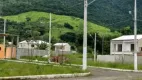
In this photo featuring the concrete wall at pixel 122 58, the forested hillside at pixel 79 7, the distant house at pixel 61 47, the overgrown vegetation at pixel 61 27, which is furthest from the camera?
the overgrown vegetation at pixel 61 27

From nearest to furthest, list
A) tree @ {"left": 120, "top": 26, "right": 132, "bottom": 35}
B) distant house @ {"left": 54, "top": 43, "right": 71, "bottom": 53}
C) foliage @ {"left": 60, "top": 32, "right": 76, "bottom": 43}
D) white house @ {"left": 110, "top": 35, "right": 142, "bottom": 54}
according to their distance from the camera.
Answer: white house @ {"left": 110, "top": 35, "right": 142, "bottom": 54}
distant house @ {"left": 54, "top": 43, "right": 71, "bottom": 53}
tree @ {"left": 120, "top": 26, "right": 132, "bottom": 35}
foliage @ {"left": 60, "top": 32, "right": 76, "bottom": 43}

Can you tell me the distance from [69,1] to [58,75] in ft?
181

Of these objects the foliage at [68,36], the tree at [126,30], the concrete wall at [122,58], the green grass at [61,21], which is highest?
the green grass at [61,21]

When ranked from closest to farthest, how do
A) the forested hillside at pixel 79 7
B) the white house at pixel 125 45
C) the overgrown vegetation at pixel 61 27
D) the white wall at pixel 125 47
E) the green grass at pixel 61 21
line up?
the white house at pixel 125 45
the white wall at pixel 125 47
the forested hillside at pixel 79 7
the overgrown vegetation at pixel 61 27
the green grass at pixel 61 21

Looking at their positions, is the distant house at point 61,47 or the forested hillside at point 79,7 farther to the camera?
the forested hillside at point 79,7

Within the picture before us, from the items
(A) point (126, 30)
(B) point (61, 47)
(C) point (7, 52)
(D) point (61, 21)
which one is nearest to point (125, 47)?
(B) point (61, 47)

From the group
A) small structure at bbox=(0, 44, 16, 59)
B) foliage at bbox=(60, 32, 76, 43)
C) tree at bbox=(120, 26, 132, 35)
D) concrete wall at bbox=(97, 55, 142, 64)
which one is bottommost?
concrete wall at bbox=(97, 55, 142, 64)

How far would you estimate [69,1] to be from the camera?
256 feet

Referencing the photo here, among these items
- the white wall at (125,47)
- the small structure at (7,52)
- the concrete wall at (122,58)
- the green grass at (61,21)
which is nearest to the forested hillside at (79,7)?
the green grass at (61,21)

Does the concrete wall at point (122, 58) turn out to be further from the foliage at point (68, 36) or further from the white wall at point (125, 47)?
the foliage at point (68, 36)

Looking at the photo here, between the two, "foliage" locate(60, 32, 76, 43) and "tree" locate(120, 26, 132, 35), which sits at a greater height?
"tree" locate(120, 26, 132, 35)

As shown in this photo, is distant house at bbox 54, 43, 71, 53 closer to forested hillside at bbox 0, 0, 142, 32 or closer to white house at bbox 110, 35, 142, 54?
forested hillside at bbox 0, 0, 142, 32

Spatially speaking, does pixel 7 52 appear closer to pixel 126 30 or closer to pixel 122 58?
pixel 122 58

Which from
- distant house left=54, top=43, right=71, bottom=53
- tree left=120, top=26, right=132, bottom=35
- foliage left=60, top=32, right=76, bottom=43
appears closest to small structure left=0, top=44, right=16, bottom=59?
distant house left=54, top=43, right=71, bottom=53
